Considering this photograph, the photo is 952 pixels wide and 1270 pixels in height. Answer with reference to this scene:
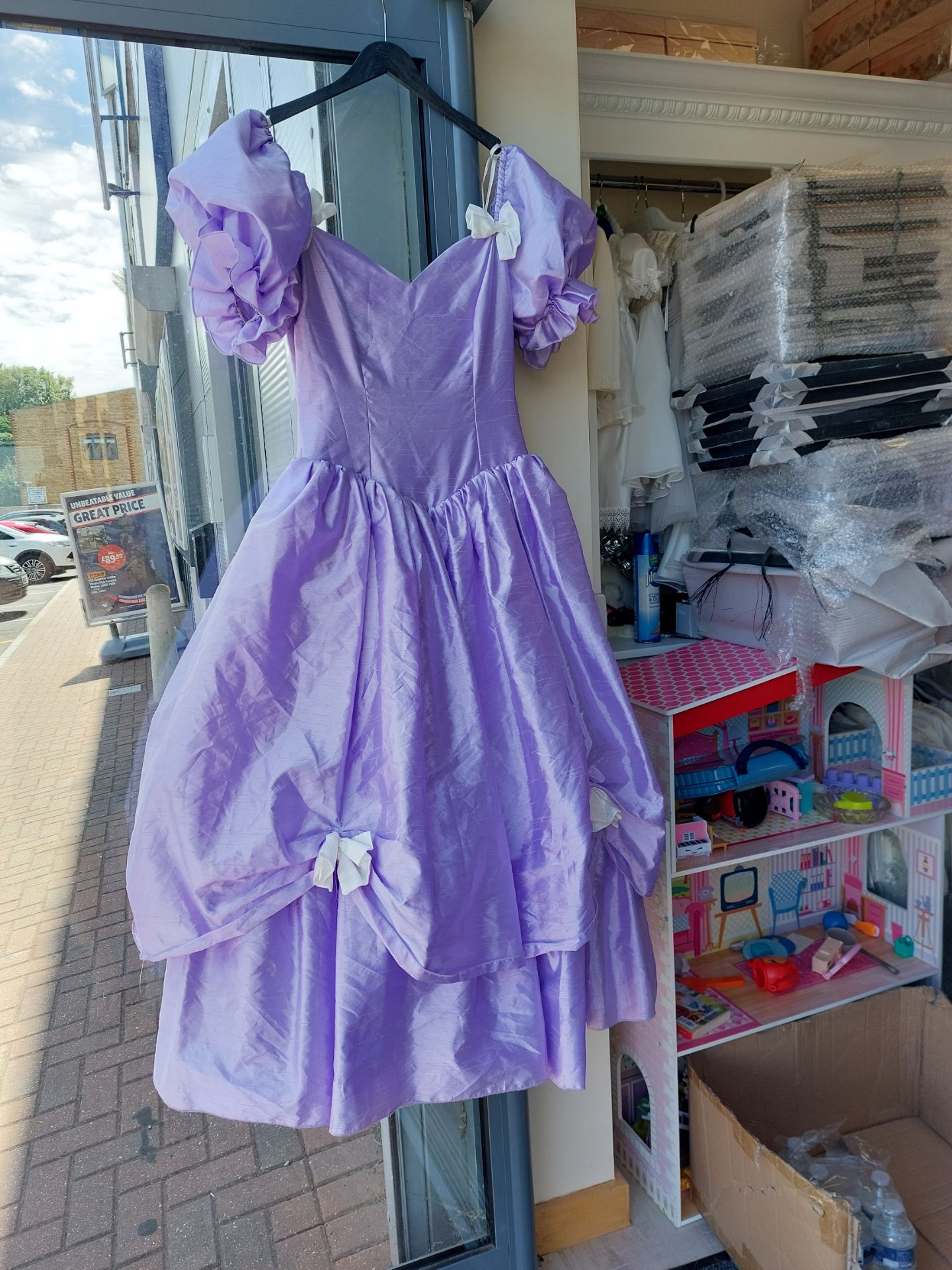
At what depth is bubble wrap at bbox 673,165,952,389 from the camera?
1.40m

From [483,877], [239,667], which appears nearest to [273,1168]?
[483,877]

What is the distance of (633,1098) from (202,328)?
61.7 inches

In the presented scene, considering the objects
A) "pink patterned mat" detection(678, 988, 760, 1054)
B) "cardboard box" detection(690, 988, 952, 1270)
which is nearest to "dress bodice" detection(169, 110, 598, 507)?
"pink patterned mat" detection(678, 988, 760, 1054)

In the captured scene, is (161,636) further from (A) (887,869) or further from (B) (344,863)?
(A) (887,869)

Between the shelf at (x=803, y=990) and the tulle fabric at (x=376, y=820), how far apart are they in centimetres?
68

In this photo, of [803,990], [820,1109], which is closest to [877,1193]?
[820,1109]

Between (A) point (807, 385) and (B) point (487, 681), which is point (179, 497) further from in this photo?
(A) point (807, 385)

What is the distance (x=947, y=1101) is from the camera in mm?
1688

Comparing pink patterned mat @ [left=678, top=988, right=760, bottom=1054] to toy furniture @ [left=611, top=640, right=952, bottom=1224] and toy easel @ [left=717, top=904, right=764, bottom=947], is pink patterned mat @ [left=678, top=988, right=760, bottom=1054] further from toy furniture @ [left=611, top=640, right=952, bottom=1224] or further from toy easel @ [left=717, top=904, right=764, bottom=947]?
toy easel @ [left=717, top=904, right=764, bottom=947]

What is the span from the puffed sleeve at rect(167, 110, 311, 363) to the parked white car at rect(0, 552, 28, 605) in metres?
0.39

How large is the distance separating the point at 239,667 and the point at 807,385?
103 cm

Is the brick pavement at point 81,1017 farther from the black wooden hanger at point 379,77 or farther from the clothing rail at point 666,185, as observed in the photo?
the clothing rail at point 666,185

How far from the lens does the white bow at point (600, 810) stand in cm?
108

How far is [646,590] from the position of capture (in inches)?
64.9
